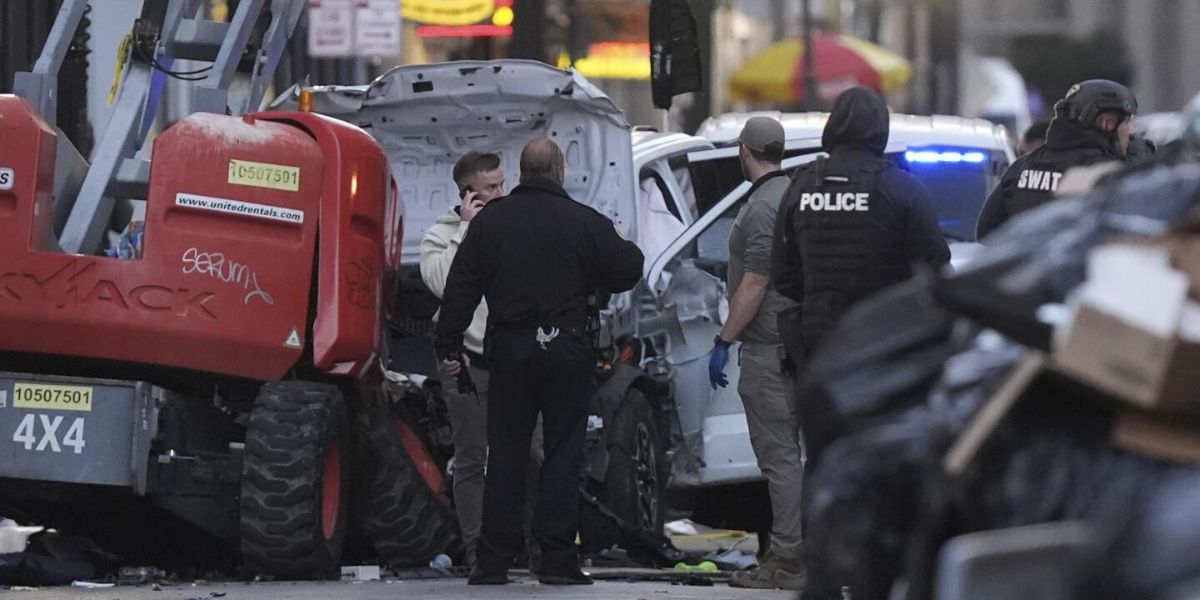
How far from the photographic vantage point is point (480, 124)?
11.5 meters

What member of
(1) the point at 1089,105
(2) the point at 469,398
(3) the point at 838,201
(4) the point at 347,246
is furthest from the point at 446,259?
(1) the point at 1089,105

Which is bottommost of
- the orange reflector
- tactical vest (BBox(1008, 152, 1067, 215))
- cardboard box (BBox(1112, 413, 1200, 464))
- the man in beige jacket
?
the man in beige jacket

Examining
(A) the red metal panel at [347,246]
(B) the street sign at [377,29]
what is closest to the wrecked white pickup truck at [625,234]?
(A) the red metal panel at [347,246]

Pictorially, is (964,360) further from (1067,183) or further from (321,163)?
(321,163)

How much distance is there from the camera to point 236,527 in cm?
966

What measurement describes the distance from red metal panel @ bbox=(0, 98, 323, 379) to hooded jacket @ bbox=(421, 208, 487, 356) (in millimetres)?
771

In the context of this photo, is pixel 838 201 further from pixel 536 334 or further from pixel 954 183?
pixel 954 183

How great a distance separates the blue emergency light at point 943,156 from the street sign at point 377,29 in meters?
7.19

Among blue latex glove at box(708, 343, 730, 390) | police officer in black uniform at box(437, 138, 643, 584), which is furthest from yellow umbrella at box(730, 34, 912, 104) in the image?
police officer in black uniform at box(437, 138, 643, 584)

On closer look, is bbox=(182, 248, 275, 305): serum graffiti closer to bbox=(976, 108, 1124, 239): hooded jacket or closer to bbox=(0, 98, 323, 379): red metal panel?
bbox=(0, 98, 323, 379): red metal panel

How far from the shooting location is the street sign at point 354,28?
A: 19.2 meters

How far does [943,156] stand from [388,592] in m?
4.71

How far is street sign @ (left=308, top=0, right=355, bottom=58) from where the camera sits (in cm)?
1917

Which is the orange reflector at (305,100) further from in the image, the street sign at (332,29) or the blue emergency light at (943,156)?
the street sign at (332,29)
